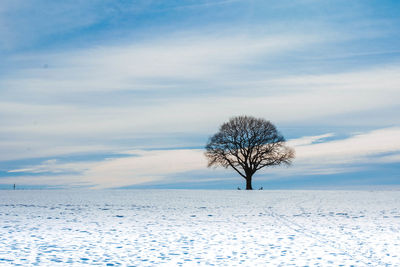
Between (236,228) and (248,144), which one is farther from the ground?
(248,144)

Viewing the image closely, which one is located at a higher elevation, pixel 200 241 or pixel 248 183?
pixel 248 183

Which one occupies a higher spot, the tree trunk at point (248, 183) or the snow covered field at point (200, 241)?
the tree trunk at point (248, 183)

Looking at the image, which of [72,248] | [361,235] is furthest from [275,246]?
[72,248]

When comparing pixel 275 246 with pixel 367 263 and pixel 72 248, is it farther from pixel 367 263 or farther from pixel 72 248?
pixel 72 248

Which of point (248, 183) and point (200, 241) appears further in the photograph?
point (248, 183)

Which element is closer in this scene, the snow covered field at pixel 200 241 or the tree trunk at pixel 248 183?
the snow covered field at pixel 200 241

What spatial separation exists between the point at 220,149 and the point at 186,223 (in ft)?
137

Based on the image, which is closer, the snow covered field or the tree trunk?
the snow covered field

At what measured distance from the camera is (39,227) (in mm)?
14992

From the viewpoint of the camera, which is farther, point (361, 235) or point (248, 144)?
point (248, 144)

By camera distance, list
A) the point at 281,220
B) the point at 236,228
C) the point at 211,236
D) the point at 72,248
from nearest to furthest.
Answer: the point at 72,248 → the point at 211,236 → the point at 236,228 → the point at 281,220

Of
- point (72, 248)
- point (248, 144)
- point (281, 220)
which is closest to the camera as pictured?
point (72, 248)

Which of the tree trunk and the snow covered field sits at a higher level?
the tree trunk

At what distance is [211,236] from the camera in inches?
511
